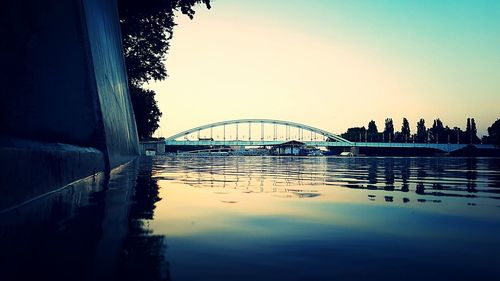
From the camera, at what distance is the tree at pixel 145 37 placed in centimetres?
1462

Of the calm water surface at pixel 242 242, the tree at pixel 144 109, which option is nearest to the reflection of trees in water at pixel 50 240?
the calm water surface at pixel 242 242

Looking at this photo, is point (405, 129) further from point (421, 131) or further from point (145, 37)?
point (145, 37)

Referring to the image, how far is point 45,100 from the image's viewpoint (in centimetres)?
366

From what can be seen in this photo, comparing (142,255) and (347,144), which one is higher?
(347,144)

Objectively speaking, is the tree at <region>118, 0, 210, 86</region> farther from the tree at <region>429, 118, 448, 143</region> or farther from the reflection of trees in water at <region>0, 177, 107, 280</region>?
the tree at <region>429, 118, 448, 143</region>

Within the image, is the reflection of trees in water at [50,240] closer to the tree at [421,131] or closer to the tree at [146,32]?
the tree at [146,32]

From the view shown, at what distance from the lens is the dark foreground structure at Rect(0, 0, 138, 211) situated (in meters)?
2.59

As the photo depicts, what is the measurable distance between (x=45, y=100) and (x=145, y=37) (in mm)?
23052

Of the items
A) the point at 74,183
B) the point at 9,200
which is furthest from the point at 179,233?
the point at 74,183

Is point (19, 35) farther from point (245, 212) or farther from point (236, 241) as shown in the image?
point (236, 241)

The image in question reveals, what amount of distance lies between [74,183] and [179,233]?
8.70 feet

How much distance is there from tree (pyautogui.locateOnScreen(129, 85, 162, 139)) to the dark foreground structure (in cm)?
2733

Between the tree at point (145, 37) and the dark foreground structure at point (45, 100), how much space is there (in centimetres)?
796

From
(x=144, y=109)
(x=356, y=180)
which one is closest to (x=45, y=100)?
(x=356, y=180)
